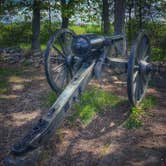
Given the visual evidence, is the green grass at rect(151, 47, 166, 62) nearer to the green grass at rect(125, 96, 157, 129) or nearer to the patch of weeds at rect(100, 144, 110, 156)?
the green grass at rect(125, 96, 157, 129)

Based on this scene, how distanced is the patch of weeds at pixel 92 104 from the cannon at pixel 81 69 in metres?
0.53

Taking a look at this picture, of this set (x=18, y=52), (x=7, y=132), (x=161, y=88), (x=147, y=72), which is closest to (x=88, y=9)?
(x=18, y=52)

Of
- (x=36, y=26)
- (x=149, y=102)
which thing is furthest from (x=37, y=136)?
(x=36, y=26)

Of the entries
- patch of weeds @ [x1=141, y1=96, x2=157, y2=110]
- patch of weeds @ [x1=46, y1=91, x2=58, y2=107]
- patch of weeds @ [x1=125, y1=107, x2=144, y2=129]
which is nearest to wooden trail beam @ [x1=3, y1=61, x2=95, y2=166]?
patch of weeds @ [x1=125, y1=107, x2=144, y2=129]

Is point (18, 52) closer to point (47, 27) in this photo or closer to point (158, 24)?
point (47, 27)

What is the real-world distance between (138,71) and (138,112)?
763 mm

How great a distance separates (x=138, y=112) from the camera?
20.1 ft

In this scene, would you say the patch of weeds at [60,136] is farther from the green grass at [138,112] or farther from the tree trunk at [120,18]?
the tree trunk at [120,18]

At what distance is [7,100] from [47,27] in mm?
10051

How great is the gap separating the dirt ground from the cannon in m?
0.52

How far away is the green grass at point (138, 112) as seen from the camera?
574 centimetres

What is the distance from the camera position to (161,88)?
7.87 m

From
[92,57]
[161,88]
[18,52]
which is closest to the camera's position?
[92,57]

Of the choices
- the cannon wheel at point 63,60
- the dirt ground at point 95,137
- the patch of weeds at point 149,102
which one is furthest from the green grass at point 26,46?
the patch of weeds at point 149,102
